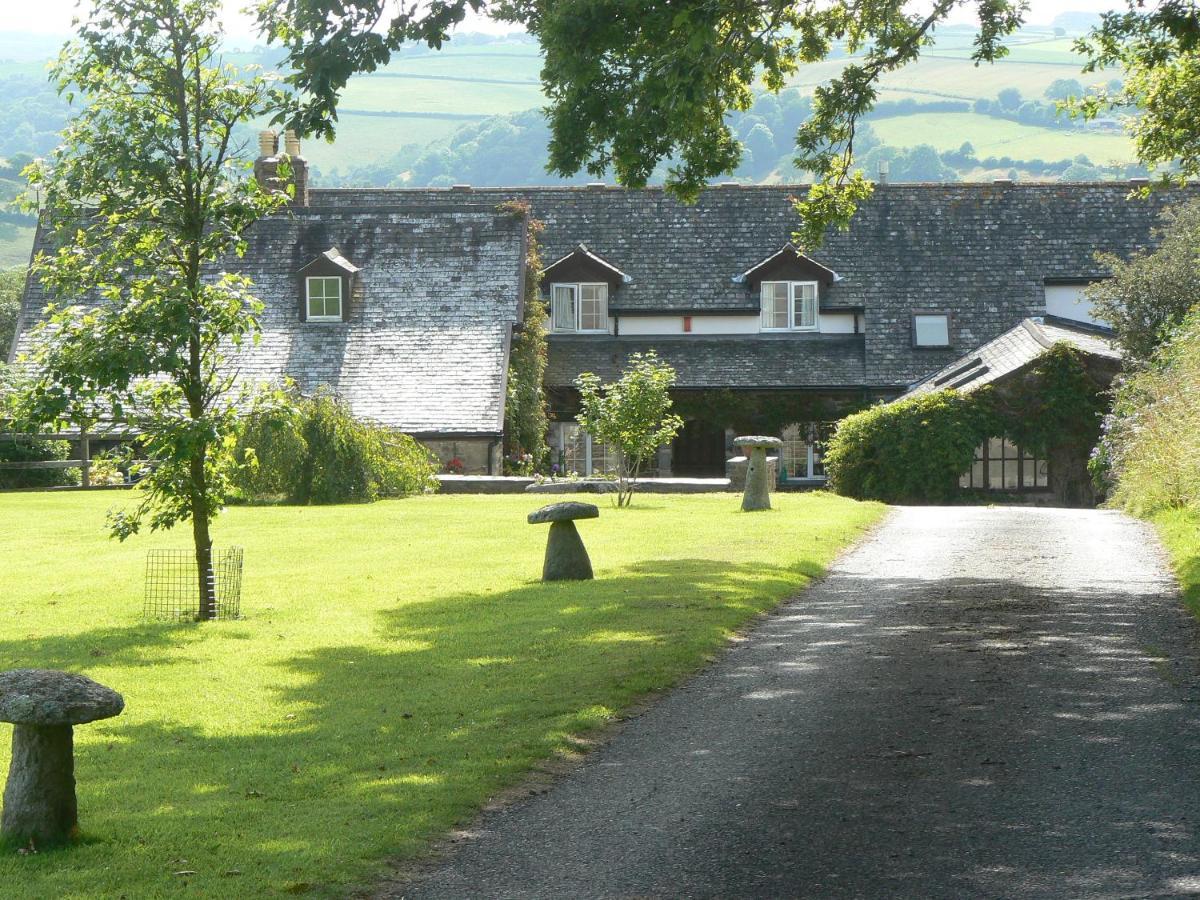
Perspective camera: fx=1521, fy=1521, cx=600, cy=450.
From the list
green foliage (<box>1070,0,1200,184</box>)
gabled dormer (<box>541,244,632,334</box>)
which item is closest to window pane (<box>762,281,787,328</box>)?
gabled dormer (<box>541,244,632,334</box>)

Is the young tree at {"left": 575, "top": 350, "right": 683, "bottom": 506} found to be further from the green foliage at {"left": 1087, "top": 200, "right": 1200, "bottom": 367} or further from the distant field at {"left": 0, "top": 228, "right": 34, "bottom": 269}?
the distant field at {"left": 0, "top": 228, "right": 34, "bottom": 269}

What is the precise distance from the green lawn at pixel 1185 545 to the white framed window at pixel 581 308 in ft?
75.6

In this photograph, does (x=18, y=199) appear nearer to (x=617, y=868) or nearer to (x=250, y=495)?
(x=617, y=868)

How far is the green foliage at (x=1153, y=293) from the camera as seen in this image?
3588cm

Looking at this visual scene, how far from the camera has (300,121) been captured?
14211mm

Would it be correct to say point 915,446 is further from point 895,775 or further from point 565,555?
point 895,775

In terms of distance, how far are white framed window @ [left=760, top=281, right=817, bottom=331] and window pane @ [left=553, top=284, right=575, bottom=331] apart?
5.66 m

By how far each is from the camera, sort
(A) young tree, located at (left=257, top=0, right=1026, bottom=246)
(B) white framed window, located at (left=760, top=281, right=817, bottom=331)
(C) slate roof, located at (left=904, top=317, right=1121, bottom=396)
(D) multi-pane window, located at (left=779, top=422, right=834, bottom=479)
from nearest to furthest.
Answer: (A) young tree, located at (left=257, top=0, right=1026, bottom=246)
(C) slate roof, located at (left=904, top=317, right=1121, bottom=396)
(D) multi-pane window, located at (left=779, top=422, right=834, bottom=479)
(B) white framed window, located at (left=760, top=281, right=817, bottom=331)

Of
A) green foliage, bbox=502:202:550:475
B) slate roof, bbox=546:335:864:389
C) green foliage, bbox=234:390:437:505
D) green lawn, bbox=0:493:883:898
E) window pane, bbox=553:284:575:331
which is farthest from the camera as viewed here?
window pane, bbox=553:284:575:331

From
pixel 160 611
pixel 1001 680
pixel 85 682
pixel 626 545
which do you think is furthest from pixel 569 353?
pixel 85 682

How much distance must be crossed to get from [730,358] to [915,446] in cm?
951

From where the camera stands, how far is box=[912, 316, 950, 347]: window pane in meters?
43.8

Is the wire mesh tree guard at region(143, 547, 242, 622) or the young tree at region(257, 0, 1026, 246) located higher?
the young tree at region(257, 0, 1026, 246)

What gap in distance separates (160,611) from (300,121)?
5615mm
